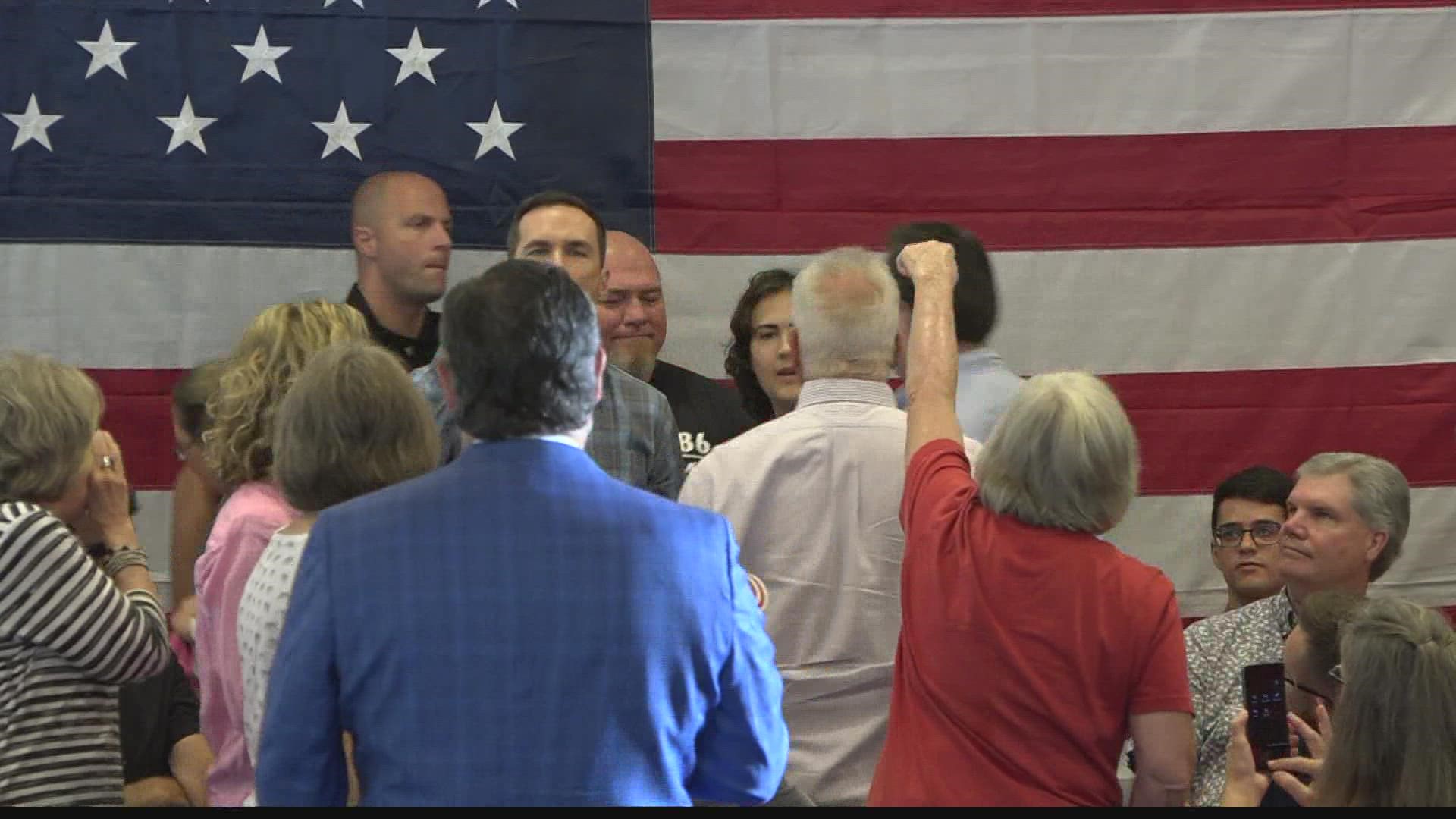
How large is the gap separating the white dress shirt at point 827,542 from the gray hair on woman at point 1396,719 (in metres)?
0.71

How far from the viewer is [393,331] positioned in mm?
4062

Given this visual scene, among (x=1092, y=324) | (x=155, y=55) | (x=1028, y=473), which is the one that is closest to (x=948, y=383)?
(x=1028, y=473)

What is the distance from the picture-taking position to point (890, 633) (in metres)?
2.83

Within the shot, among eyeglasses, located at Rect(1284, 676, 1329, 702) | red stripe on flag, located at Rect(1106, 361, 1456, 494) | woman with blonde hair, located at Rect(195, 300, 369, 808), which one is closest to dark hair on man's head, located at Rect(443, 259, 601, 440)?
woman with blonde hair, located at Rect(195, 300, 369, 808)

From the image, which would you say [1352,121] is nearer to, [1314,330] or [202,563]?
[1314,330]

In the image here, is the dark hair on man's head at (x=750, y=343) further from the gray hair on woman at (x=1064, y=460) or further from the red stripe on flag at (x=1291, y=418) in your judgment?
the gray hair on woman at (x=1064, y=460)

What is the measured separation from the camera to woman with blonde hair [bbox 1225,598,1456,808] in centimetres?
232

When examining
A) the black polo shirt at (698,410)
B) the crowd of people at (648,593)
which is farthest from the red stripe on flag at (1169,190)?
the crowd of people at (648,593)

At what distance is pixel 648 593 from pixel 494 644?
0.16 m

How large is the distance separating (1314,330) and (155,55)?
9.37 ft

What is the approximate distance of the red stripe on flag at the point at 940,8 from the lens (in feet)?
14.5

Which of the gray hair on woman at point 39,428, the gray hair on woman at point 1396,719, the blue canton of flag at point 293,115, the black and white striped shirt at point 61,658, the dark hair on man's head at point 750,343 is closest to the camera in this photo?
the gray hair on woman at point 1396,719

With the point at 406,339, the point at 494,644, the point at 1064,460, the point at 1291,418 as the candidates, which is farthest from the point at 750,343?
the point at 494,644

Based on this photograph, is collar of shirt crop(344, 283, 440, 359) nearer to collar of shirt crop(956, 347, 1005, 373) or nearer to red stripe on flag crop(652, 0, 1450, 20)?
red stripe on flag crop(652, 0, 1450, 20)
